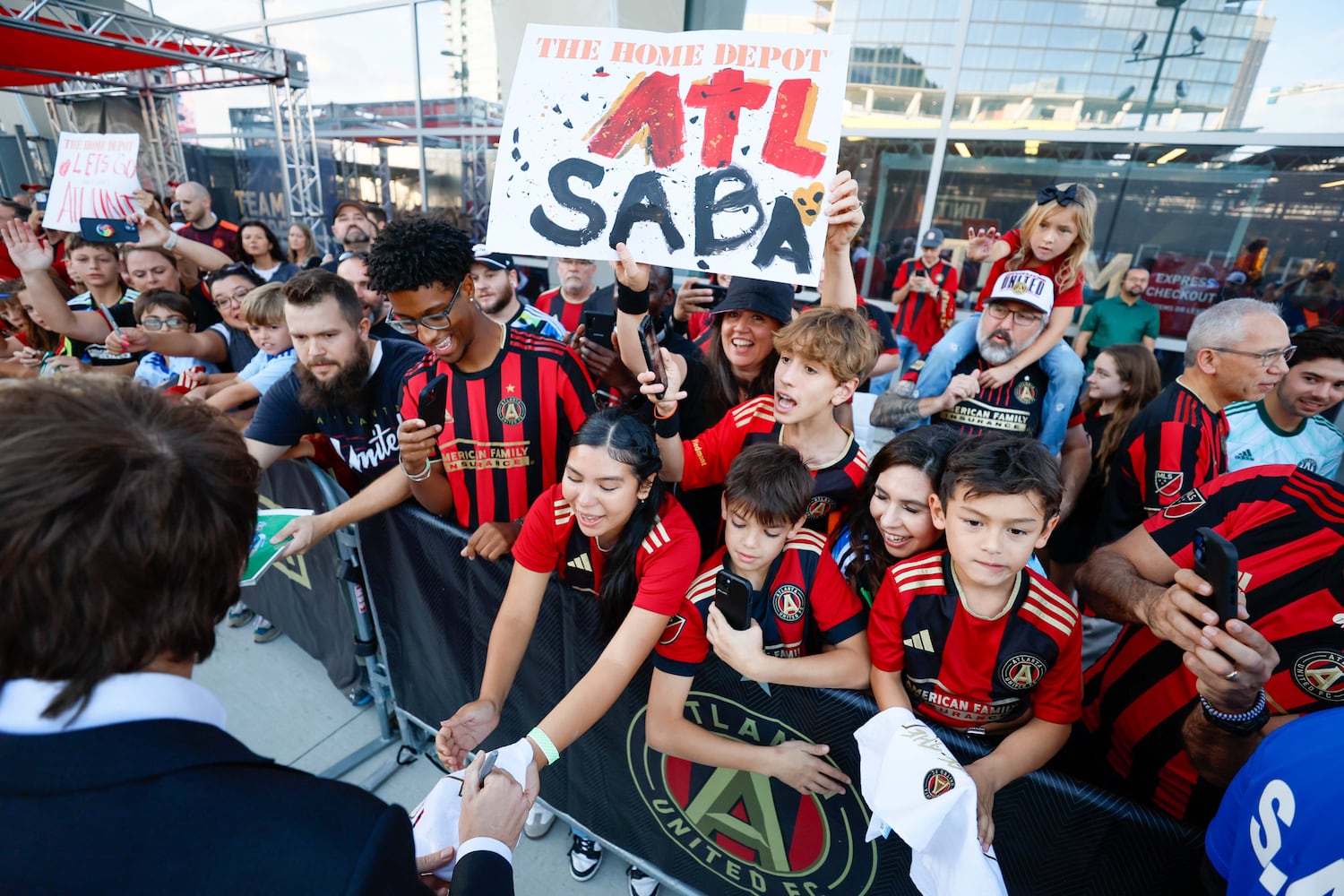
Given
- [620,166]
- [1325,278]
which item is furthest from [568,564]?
[1325,278]

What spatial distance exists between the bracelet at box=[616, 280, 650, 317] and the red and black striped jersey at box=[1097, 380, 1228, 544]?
2.26 metres

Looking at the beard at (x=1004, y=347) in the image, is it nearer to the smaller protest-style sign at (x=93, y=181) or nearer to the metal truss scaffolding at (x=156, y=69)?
the smaller protest-style sign at (x=93, y=181)

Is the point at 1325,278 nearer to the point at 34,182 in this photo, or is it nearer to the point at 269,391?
the point at 269,391

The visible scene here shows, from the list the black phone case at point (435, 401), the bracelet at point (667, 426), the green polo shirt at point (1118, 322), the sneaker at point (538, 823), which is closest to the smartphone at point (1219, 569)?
the bracelet at point (667, 426)

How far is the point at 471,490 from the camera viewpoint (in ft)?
8.48

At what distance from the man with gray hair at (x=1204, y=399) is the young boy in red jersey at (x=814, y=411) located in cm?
135

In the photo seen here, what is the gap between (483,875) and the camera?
1182 millimetres

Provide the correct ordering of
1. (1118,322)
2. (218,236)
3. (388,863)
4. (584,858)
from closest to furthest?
(388,863), (584,858), (1118,322), (218,236)

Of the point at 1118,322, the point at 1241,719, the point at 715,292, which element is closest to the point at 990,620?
the point at 1241,719

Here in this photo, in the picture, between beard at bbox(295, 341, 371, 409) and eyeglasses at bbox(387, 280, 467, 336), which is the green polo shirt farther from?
beard at bbox(295, 341, 371, 409)

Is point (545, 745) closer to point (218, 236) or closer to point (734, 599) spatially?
point (734, 599)

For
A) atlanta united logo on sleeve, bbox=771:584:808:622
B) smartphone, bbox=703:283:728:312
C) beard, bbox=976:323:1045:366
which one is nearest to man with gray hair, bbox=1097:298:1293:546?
beard, bbox=976:323:1045:366

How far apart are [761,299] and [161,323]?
3824mm

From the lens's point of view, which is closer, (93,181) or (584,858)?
(584,858)
